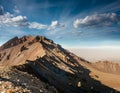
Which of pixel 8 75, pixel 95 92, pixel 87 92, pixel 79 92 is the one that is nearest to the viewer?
pixel 8 75

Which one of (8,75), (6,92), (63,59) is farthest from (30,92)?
(63,59)

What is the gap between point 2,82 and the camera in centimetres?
3120

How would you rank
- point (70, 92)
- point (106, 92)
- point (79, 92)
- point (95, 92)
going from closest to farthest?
point (70, 92)
point (79, 92)
point (95, 92)
point (106, 92)

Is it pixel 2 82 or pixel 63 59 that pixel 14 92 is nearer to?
pixel 2 82

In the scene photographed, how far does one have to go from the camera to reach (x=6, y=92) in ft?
92.7

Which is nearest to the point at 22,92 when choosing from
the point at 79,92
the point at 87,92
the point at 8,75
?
the point at 8,75

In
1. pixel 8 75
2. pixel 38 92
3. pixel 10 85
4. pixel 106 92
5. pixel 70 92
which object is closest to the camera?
pixel 10 85

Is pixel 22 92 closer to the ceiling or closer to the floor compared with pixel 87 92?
closer to the ceiling

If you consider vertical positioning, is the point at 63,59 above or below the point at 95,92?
above

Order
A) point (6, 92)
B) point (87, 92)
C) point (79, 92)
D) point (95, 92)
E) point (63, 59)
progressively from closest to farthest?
point (6, 92)
point (79, 92)
point (87, 92)
point (95, 92)
point (63, 59)

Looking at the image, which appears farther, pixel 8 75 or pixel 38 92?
pixel 8 75

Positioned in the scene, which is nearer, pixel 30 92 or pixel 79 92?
→ pixel 30 92

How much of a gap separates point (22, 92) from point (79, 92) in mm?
71998

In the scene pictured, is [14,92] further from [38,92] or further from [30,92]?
[38,92]
